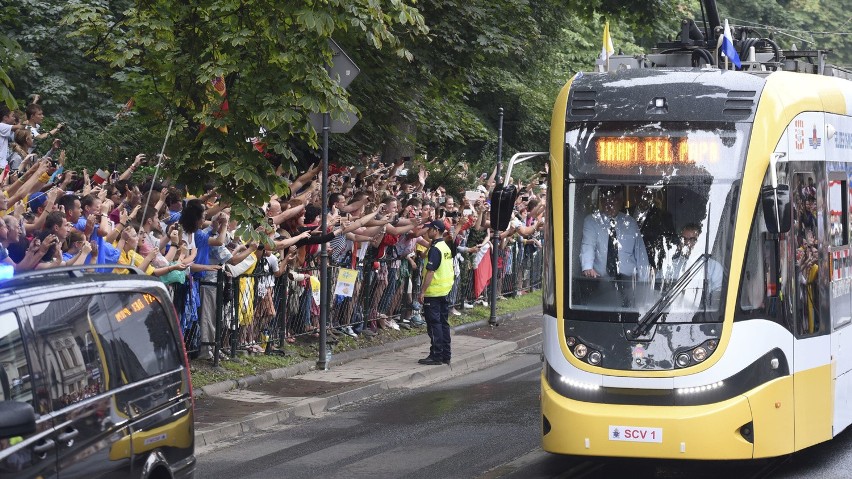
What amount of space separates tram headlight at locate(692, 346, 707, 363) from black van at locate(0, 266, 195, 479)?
149 inches

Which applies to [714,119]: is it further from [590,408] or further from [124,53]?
[124,53]

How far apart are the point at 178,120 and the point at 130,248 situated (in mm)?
1683

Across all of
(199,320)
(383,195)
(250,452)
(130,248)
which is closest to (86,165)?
(383,195)

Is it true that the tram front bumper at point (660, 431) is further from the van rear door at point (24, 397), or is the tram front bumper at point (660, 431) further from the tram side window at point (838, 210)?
the van rear door at point (24, 397)

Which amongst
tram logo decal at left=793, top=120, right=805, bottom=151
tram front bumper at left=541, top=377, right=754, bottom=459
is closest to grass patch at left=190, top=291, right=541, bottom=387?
tram front bumper at left=541, top=377, right=754, bottom=459

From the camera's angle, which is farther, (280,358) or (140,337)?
(280,358)

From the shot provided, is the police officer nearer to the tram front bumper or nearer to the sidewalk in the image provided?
the sidewalk

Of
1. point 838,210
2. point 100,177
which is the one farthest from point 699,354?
point 100,177

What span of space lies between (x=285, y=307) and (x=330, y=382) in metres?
1.63

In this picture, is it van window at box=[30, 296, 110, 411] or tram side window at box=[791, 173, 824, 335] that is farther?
tram side window at box=[791, 173, 824, 335]

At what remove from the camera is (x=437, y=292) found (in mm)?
17719

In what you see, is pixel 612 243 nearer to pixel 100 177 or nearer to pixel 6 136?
pixel 100 177

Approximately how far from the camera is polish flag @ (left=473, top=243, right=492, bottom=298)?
23.7 m

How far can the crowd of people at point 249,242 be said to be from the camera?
1256 cm
